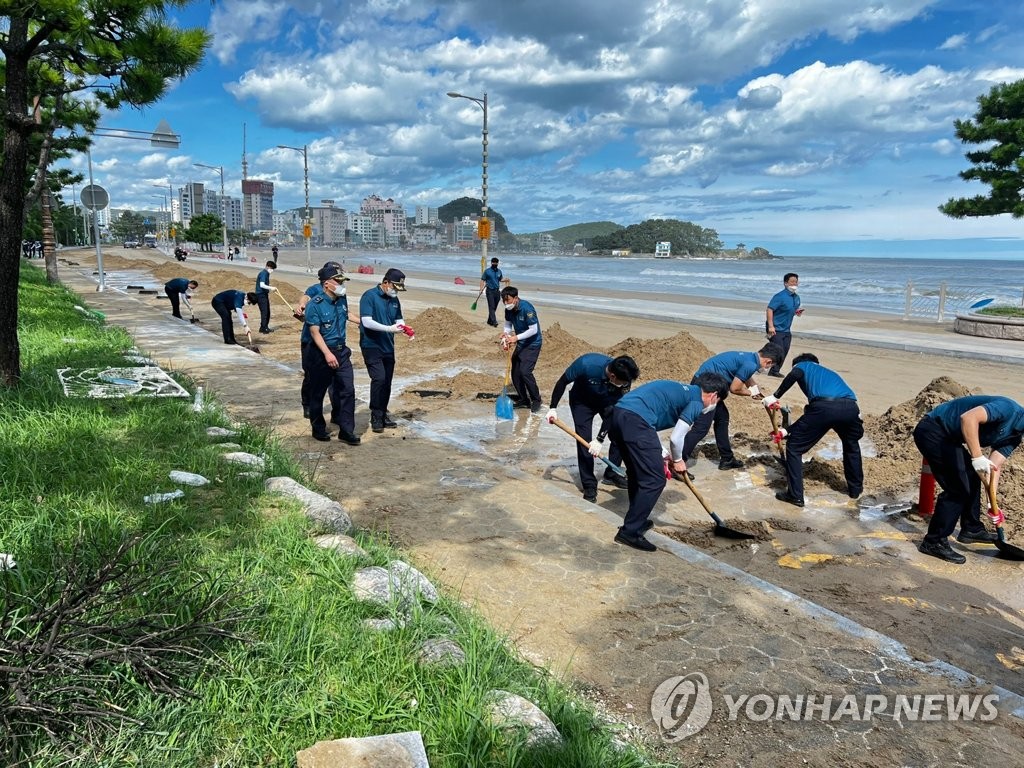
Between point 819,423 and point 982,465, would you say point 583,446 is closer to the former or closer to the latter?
point 819,423

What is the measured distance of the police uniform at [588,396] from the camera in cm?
620

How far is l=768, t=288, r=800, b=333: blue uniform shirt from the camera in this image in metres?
11.5

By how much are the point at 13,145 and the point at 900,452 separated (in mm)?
9248

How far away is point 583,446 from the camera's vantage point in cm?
604

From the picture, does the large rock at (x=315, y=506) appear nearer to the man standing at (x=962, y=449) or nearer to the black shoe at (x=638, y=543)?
the black shoe at (x=638, y=543)

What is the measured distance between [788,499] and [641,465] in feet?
6.90

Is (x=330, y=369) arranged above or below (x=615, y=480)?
above

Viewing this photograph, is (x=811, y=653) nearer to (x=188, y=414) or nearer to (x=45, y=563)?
(x=45, y=563)

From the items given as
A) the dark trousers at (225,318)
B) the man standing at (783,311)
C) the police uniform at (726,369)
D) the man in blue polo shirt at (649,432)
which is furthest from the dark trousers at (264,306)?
the man in blue polo shirt at (649,432)

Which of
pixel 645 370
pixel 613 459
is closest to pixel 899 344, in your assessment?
pixel 645 370

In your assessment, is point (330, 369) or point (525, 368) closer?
point (330, 369)

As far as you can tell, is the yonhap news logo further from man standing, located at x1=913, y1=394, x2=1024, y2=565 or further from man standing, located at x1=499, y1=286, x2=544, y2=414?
man standing, located at x1=499, y1=286, x2=544, y2=414

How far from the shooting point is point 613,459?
272 inches

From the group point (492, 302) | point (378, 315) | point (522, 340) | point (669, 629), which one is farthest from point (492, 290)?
point (669, 629)
